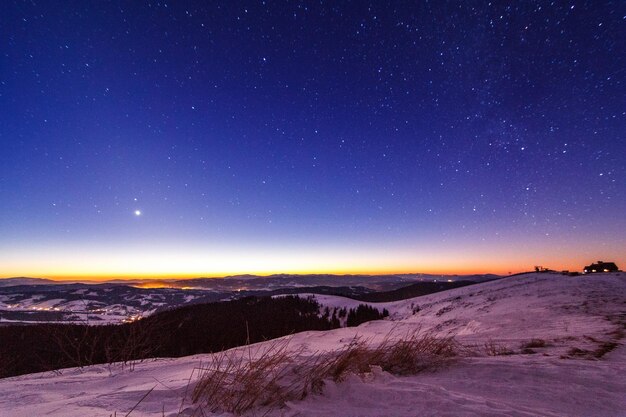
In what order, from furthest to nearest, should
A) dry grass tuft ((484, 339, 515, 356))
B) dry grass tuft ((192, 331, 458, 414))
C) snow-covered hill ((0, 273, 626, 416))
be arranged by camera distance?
dry grass tuft ((484, 339, 515, 356)) < dry grass tuft ((192, 331, 458, 414)) < snow-covered hill ((0, 273, 626, 416))

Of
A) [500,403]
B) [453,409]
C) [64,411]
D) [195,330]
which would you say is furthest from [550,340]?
[195,330]

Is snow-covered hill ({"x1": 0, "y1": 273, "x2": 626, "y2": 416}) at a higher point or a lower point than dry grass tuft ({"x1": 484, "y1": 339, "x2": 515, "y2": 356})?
higher

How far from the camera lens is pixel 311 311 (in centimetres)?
3872

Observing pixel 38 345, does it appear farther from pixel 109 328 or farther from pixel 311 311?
pixel 311 311

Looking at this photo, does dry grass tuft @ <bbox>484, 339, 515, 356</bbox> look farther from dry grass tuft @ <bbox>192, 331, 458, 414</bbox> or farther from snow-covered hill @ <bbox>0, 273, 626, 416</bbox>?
dry grass tuft @ <bbox>192, 331, 458, 414</bbox>

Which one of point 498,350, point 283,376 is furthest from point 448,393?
point 498,350

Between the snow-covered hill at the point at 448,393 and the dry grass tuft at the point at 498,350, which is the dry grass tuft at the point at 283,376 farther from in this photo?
the dry grass tuft at the point at 498,350

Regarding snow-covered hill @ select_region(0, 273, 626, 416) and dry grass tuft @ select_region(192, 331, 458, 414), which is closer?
snow-covered hill @ select_region(0, 273, 626, 416)

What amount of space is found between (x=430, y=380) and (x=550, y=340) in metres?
3.26

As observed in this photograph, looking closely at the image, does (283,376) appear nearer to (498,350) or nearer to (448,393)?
(448,393)

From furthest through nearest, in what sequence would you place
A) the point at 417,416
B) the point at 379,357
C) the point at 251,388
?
the point at 379,357 → the point at 251,388 → the point at 417,416

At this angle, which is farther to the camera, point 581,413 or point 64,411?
point 64,411

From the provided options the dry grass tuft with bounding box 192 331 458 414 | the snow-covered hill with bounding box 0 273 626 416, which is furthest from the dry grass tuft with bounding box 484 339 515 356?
the dry grass tuft with bounding box 192 331 458 414

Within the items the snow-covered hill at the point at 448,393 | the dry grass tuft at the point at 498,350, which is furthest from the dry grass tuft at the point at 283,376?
the dry grass tuft at the point at 498,350
